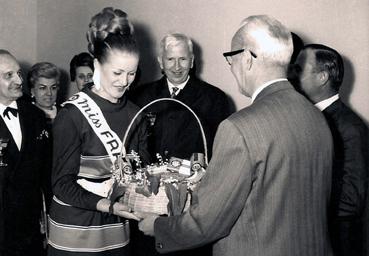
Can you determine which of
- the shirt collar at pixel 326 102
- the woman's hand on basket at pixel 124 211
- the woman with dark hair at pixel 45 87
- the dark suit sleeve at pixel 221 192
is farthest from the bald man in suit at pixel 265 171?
the woman with dark hair at pixel 45 87

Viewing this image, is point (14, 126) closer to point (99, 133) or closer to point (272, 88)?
point (99, 133)

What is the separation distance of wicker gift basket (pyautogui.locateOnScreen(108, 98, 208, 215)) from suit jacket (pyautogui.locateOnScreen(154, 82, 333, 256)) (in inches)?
6.8

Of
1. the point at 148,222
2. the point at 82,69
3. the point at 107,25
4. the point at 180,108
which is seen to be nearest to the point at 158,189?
the point at 148,222

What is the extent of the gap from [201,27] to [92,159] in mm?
1880

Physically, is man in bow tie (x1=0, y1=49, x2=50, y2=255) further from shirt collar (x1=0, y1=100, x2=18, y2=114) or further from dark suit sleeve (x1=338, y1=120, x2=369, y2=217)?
dark suit sleeve (x1=338, y1=120, x2=369, y2=217)

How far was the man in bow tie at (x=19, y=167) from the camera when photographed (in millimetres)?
2600

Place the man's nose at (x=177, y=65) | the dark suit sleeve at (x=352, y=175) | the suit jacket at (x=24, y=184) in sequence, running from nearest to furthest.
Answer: the dark suit sleeve at (x=352, y=175), the suit jacket at (x=24, y=184), the man's nose at (x=177, y=65)

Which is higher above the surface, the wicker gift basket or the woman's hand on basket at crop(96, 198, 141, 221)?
the wicker gift basket

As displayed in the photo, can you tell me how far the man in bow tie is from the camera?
260 cm

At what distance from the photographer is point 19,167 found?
8.61ft

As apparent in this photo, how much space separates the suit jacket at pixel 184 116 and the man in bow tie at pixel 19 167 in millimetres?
658

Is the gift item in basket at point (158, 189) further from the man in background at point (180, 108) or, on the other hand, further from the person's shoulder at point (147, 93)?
the person's shoulder at point (147, 93)

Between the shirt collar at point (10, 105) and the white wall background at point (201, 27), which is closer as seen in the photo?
the shirt collar at point (10, 105)

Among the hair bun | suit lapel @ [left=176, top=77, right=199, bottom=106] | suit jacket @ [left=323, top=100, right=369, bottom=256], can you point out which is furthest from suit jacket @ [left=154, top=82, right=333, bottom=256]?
A: suit lapel @ [left=176, top=77, right=199, bottom=106]
